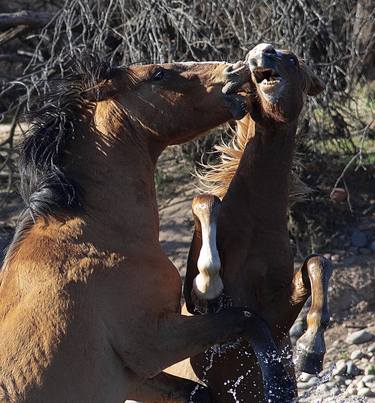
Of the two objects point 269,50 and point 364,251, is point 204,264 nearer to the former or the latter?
point 269,50

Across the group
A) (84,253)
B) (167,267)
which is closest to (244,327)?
(167,267)

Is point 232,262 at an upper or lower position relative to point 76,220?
lower

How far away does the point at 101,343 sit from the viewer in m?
4.27

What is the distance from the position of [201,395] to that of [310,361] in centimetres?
51

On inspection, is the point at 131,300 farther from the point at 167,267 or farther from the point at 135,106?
the point at 135,106

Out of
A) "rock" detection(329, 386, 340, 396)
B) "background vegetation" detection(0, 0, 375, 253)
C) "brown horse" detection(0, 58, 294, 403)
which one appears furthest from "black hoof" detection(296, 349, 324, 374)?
"background vegetation" detection(0, 0, 375, 253)

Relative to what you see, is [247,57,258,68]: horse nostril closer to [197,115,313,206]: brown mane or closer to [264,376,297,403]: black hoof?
[197,115,313,206]: brown mane

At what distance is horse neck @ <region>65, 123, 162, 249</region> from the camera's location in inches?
177

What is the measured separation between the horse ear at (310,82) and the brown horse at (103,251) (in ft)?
1.54

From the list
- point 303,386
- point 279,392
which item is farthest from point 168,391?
point 303,386

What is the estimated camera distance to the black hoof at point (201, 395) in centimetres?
466

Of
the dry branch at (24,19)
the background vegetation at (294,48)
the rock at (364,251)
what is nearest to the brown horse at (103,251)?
the background vegetation at (294,48)

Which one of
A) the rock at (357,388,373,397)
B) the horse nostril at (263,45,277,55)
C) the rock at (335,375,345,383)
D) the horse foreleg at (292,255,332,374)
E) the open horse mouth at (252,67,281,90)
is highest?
the horse nostril at (263,45,277,55)

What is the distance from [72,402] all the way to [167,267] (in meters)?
0.67
